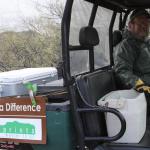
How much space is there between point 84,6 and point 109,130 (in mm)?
987

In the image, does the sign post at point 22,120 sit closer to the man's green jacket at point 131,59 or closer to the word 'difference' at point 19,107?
the word 'difference' at point 19,107

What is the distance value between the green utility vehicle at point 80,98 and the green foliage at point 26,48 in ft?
17.5

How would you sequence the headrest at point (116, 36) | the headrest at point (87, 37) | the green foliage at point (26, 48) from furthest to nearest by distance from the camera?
the green foliage at point (26, 48), the headrest at point (116, 36), the headrest at point (87, 37)

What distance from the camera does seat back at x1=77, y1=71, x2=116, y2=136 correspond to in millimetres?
3014

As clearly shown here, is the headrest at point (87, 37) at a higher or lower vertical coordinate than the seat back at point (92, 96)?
higher

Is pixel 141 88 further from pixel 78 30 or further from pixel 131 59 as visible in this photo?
pixel 78 30

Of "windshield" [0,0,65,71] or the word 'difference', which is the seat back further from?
"windshield" [0,0,65,71]

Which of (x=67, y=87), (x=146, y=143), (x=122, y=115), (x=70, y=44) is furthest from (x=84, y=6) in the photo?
(x=146, y=143)

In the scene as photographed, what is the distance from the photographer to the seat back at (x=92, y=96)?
301 cm

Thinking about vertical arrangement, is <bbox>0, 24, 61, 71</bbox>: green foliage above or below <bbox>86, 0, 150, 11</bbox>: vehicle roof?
below

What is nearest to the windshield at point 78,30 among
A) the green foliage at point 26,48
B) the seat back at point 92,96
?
the seat back at point 92,96

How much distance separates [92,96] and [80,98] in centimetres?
17

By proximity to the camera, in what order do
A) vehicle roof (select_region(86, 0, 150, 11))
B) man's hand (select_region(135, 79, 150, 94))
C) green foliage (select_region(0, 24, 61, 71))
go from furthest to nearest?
green foliage (select_region(0, 24, 61, 71)) < vehicle roof (select_region(86, 0, 150, 11)) < man's hand (select_region(135, 79, 150, 94))

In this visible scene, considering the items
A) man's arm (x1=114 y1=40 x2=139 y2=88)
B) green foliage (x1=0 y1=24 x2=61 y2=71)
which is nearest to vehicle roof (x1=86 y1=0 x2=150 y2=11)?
man's arm (x1=114 y1=40 x2=139 y2=88)
